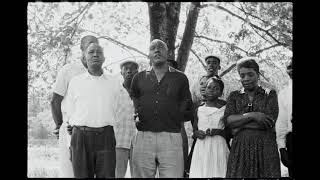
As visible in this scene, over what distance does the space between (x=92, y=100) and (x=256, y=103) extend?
5.78ft

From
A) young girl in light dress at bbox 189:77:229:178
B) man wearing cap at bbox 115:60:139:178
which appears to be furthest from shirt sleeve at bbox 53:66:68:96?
young girl in light dress at bbox 189:77:229:178

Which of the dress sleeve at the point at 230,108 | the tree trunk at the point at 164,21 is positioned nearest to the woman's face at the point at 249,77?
the dress sleeve at the point at 230,108

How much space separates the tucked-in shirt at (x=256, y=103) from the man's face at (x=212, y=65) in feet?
3.52

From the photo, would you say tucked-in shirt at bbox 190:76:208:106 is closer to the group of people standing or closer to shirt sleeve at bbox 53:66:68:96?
the group of people standing

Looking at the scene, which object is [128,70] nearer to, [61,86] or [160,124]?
[61,86]

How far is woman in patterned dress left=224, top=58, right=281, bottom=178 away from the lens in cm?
546

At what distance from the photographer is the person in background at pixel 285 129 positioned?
5527mm

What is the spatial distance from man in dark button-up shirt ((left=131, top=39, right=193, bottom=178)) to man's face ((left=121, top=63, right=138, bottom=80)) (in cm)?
84

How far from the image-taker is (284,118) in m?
5.64

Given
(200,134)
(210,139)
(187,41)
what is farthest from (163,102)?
(187,41)

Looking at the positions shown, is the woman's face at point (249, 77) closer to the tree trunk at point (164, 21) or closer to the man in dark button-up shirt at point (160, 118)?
the man in dark button-up shirt at point (160, 118)
